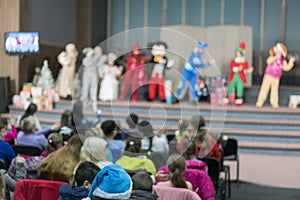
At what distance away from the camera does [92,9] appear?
13445 millimetres

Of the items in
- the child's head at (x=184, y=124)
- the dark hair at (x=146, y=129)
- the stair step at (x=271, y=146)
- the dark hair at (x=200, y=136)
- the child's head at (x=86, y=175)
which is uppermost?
the child's head at (x=184, y=124)

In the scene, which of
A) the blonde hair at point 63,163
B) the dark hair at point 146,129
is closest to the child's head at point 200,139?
the dark hair at point 146,129

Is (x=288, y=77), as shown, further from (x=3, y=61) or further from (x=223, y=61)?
(x=3, y=61)

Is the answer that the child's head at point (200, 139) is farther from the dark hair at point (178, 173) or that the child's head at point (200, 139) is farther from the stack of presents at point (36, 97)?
the stack of presents at point (36, 97)

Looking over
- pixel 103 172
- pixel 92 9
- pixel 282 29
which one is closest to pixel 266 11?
pixel 282 29

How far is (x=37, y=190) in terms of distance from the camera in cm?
351

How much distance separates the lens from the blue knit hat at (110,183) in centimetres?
233

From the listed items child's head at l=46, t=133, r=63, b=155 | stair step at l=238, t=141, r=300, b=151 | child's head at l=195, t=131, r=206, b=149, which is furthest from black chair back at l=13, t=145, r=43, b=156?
stair step at l=238, t=141, r=300, b=151

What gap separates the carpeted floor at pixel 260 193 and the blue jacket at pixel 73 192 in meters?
3.16

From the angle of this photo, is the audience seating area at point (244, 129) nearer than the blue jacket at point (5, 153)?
No

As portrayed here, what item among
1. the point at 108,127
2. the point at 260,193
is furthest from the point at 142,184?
the point at 260,193

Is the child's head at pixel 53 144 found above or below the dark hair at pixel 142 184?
below

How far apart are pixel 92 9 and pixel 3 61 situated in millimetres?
3158

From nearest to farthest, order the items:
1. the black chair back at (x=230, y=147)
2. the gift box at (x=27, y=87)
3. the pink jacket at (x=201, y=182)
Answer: the pink jacket at (x=201, y=182)
the black chair back at (x=230, y=147)
the gift box at (x=27, y=87)
